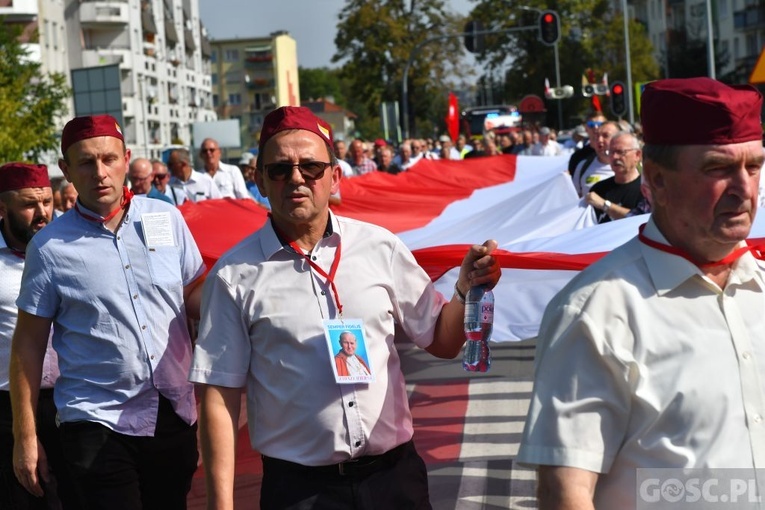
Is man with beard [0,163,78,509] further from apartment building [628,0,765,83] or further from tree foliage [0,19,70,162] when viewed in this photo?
apartment building [628,0,765,83]

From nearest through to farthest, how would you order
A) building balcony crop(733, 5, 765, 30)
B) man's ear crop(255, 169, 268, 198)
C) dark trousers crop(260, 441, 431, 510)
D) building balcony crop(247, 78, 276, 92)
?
→ dark trousers crop(260, 441, 431, 510), man's ear crop(255, 169, 268, 198), building balcony crop(733, 5, 765, 30), building balcony crop(247, 78, 276, 92)

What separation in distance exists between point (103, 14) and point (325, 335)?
79.6 metres

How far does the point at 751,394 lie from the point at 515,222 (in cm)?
778

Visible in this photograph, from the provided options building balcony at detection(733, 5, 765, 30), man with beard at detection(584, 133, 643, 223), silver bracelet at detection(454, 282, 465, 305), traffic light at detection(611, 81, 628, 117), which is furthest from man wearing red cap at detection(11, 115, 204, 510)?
building balcony at detection(733, 5, 765, 30)

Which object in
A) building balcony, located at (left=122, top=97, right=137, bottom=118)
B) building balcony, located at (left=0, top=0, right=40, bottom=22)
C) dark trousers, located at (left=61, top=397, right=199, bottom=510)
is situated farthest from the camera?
building balcony, located at (left=122, top=97, right=137, bottom=118)

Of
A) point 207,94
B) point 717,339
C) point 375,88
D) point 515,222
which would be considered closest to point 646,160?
point 717,339

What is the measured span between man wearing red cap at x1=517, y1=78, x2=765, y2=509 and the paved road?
448 cm

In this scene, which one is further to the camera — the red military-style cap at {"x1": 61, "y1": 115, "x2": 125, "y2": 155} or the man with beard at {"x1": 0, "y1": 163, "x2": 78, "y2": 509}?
the man with beard at {"x1": 0, "y1": 163, "x2": 78, "y2": 509}

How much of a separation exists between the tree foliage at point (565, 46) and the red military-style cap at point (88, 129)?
7345cm

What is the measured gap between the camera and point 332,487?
4.19 meters

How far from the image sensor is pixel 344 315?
427 centimetres

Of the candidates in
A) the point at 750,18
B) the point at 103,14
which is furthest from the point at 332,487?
the point at 750,18

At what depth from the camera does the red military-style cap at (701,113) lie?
291 cm

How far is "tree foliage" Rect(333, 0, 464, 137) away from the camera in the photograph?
70.0 meters
